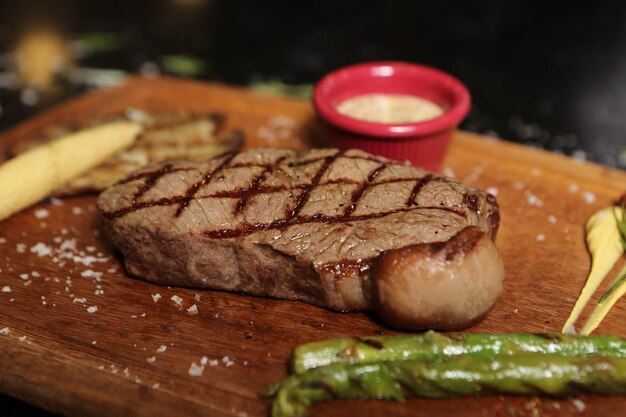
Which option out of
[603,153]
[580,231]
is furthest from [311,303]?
[603,153]

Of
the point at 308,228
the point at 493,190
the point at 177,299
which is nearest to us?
the point at 308,228

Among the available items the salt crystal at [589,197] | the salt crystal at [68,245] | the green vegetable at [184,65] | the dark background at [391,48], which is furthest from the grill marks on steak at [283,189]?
the green vegetable at [184,65]

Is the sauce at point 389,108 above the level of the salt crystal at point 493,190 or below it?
above

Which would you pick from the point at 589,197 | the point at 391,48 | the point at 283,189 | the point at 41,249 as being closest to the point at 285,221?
the point at 283,189

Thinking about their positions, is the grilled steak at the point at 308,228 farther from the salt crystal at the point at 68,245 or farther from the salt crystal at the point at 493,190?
the salt crystal at the point at 493,190

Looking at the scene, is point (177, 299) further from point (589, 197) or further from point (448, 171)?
point (589, 197)

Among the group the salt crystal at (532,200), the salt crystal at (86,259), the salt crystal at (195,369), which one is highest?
the salt crystal at (532,200)

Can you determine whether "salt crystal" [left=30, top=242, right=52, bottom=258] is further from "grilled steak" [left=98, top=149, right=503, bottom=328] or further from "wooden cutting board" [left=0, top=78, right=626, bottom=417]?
"grilled steak" [left=98, top=149, right=503, bottom=328]

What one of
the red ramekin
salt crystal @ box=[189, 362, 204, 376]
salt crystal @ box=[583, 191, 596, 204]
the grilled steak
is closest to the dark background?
salt crystal @ box=[583, 191, 596, 204]
